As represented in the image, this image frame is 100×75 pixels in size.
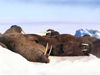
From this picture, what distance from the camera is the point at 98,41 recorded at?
13766 millimetres

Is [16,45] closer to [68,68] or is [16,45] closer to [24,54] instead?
[24,54]

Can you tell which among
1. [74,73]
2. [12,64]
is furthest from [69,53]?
[12,64]

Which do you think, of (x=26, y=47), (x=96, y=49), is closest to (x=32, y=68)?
(x=26, y=47)

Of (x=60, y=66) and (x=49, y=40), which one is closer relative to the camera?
(x=60, y=66)

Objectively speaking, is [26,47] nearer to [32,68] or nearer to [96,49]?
[32,68]

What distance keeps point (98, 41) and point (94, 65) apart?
491cm

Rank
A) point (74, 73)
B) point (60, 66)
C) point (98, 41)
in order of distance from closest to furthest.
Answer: point (74, 73)
point (60, 66)
point (98, 41)

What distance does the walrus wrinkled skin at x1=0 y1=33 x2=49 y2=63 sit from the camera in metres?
10.2

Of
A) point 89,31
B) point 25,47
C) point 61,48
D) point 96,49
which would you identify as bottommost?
point 89,31

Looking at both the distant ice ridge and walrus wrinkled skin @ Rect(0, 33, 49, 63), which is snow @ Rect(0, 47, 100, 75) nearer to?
walrus wrinkled skin @ Rect(0, 33, 49, 63)

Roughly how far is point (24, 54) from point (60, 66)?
2067mm

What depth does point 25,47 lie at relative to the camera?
34.7ft

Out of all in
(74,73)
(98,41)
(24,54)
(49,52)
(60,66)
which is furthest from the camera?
(98,41)

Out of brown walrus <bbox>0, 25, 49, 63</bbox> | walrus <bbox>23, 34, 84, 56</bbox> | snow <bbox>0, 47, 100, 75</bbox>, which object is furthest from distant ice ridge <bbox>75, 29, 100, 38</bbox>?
snow <bbox>0, 47, 100, 75</bbox>
